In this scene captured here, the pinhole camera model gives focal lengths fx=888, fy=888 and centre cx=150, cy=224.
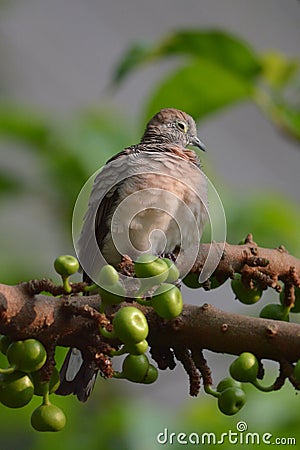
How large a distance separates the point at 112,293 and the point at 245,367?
15 cm

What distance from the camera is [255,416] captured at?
6.57 feet

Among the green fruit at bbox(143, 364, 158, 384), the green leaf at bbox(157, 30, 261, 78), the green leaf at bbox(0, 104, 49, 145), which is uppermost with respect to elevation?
the green leaf at bbox(0, 104, 49, 145)

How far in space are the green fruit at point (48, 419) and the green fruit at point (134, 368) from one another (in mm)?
75

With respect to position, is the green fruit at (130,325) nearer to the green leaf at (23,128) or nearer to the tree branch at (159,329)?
the tree branch at (159,329)

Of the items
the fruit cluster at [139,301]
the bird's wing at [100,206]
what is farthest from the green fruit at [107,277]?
the bird's wing at [100,206]

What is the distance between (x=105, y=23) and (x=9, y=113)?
10.9 feet

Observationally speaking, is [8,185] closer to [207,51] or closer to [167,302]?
[207,51]

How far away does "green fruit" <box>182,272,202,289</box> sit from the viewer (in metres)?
0.93

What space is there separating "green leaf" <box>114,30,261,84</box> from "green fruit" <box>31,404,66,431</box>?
83cm

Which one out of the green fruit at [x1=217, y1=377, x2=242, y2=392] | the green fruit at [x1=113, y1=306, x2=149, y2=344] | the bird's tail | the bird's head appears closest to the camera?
the green fruit at [x1=113, y1=306, x2=149, y2=344]

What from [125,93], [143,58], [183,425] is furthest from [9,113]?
[125,93]

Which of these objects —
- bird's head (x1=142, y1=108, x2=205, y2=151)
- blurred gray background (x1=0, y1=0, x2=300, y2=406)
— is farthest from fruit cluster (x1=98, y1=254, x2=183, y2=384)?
blurred gray background (x1=0, y1=0, x2=300, y2=406)

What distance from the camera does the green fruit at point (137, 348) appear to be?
77cm

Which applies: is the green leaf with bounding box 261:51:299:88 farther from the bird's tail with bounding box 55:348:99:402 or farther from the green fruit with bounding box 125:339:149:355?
the green fruit with bounding box 125:339:149:355
